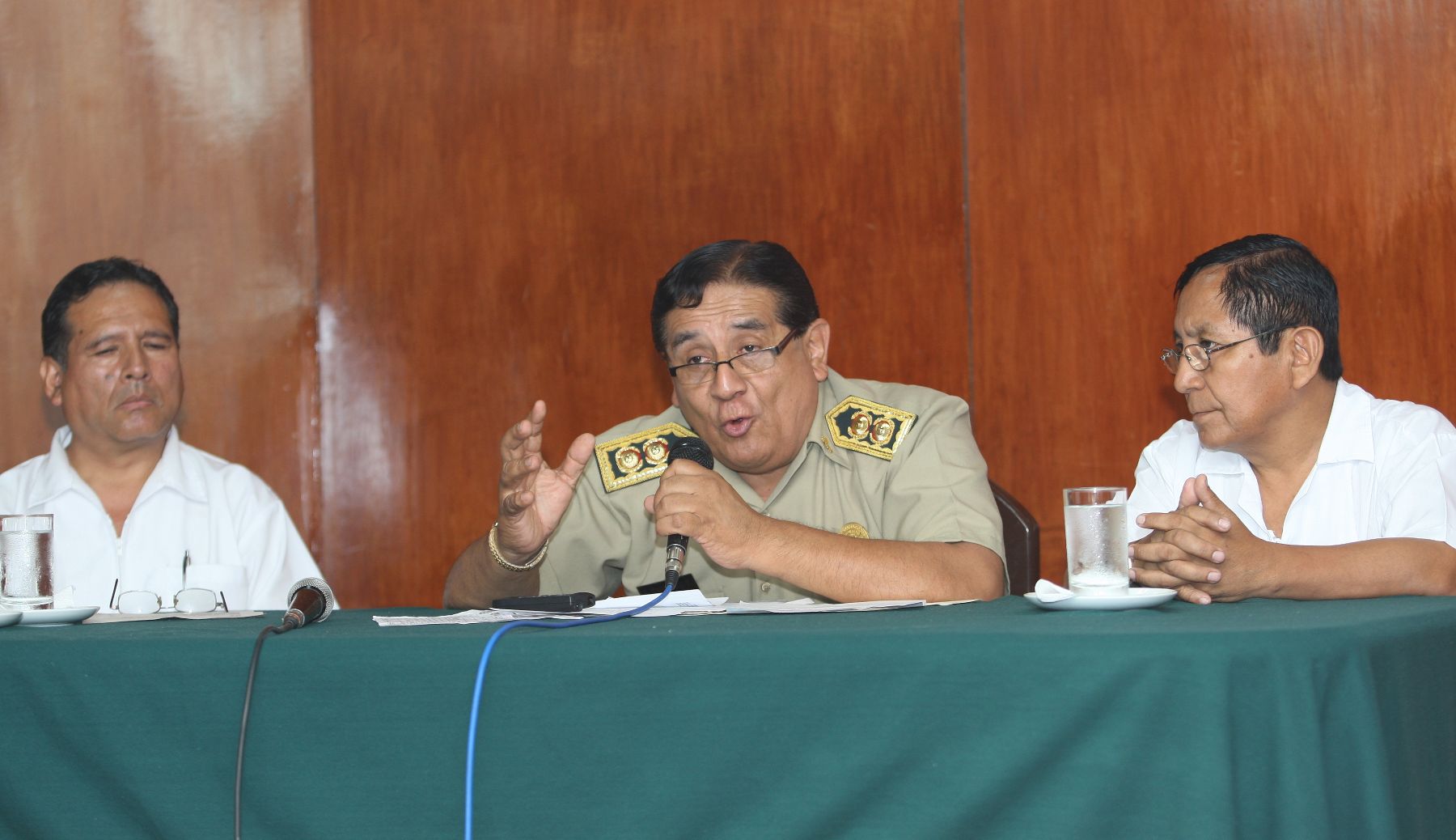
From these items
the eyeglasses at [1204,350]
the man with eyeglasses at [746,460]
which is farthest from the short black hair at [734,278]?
the eyeglasses at [1204,350]

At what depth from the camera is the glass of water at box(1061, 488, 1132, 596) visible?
1563mm

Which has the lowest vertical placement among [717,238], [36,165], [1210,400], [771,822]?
[771,822]

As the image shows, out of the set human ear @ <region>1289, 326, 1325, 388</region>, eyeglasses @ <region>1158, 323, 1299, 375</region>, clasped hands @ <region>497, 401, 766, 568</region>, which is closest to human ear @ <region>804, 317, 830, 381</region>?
Result: clasped hands @ <region>497, 401, 766, 568</region>

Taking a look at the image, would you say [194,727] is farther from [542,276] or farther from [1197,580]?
[542,276]

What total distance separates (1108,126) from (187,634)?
8.62 ft

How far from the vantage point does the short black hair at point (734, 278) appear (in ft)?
7.85

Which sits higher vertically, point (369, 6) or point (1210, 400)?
point (369, 6)

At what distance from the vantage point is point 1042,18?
3.38 metres

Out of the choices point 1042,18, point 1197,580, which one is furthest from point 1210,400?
point 1042,18

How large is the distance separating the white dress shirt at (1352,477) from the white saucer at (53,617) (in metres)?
1.55

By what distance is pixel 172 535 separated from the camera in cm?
282

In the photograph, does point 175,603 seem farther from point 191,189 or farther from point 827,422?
point 191,189

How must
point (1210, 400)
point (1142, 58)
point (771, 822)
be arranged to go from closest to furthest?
point (771, 822) < point (1210, 400) < point (1142, 58)

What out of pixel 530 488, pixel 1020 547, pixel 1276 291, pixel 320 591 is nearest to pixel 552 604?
pixel 320 591
